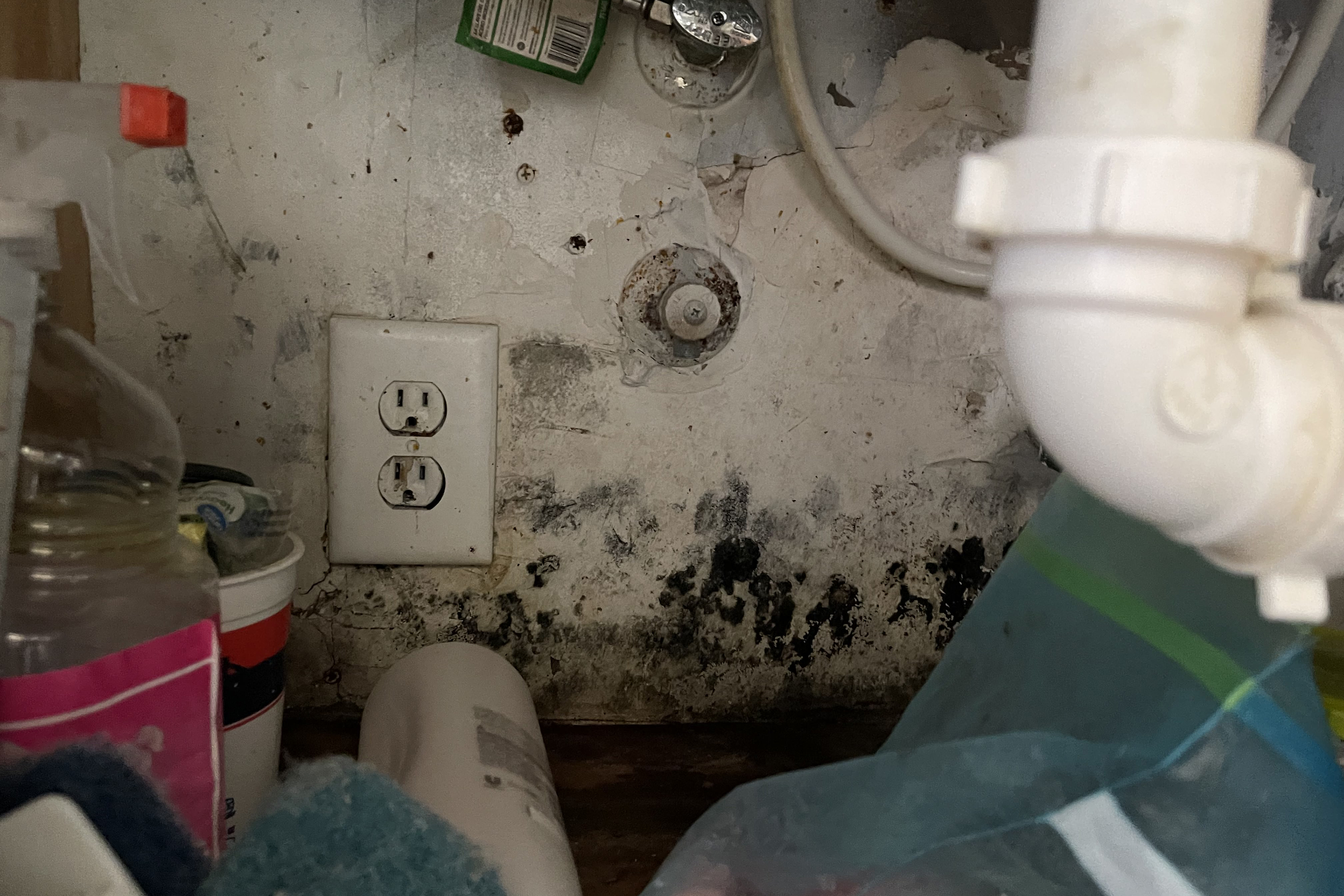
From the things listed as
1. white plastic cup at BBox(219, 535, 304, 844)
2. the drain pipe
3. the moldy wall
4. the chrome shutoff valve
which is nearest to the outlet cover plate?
the moldy wall

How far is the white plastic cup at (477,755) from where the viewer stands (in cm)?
49

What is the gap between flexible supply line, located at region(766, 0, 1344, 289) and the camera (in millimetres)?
683

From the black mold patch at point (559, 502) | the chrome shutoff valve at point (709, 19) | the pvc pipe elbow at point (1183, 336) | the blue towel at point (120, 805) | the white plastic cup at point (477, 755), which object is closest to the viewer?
the pvc pipe elbow at point (1183, 336)

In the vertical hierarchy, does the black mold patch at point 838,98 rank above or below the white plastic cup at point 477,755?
above

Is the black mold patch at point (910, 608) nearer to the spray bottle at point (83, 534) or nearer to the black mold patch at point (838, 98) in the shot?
the black mold patch at point (838, 98)

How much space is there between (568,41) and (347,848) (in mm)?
586

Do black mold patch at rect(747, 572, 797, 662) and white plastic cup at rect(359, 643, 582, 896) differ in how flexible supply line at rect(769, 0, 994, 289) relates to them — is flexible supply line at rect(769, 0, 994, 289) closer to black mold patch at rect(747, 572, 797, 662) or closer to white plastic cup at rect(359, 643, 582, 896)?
black mold patch at rect(747, 572, 797, 662)

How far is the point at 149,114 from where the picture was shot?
1.23 feet

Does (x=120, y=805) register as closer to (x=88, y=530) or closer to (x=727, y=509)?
(x=88, y=530)

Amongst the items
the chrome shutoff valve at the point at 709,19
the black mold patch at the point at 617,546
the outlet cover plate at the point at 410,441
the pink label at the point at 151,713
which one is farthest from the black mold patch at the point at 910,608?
the pink label at the point at 151,713

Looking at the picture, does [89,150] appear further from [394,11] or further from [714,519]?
[714,519]

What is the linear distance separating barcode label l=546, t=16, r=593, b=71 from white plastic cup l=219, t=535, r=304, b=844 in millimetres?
425

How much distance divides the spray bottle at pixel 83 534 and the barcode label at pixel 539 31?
0.35 m

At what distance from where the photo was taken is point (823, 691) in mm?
868
